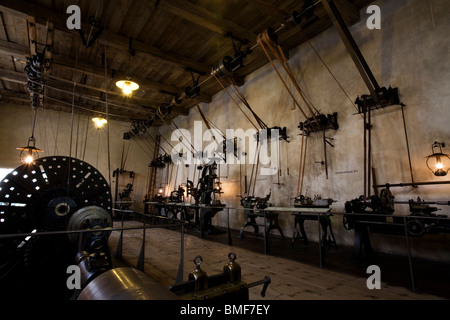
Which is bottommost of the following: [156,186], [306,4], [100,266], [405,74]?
[100,266]

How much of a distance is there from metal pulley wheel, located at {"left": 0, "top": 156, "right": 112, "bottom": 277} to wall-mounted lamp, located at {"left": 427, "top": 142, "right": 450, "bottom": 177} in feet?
16.7

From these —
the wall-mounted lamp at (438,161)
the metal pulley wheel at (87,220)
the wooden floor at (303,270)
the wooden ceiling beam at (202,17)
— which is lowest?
the wooden floor at (303,270)

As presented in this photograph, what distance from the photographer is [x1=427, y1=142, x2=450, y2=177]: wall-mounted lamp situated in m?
3.64

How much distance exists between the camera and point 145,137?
13828 millimetres

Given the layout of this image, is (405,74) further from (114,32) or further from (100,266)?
(114,32)

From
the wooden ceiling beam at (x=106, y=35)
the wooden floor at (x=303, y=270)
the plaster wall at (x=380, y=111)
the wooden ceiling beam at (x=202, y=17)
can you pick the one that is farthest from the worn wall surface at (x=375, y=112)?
the wooden ceiling beam at (x=106, y=35)

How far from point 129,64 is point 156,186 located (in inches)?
296

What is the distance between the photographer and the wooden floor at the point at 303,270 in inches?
94.0

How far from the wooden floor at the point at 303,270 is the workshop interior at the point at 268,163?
0.03m

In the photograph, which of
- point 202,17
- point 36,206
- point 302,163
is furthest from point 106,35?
point 302,163

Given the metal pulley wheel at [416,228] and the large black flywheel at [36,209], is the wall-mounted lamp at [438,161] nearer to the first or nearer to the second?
the metal pulley wheel at [416,228]

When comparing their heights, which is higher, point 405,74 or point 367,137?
point 405,74

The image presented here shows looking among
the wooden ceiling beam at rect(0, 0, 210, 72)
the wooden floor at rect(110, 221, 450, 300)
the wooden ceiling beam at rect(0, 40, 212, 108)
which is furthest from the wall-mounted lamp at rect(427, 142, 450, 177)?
the wooden ceiling beam at rect(0, 40, 212, 108)

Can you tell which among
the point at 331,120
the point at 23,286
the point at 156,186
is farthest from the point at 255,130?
the point at 156,186
